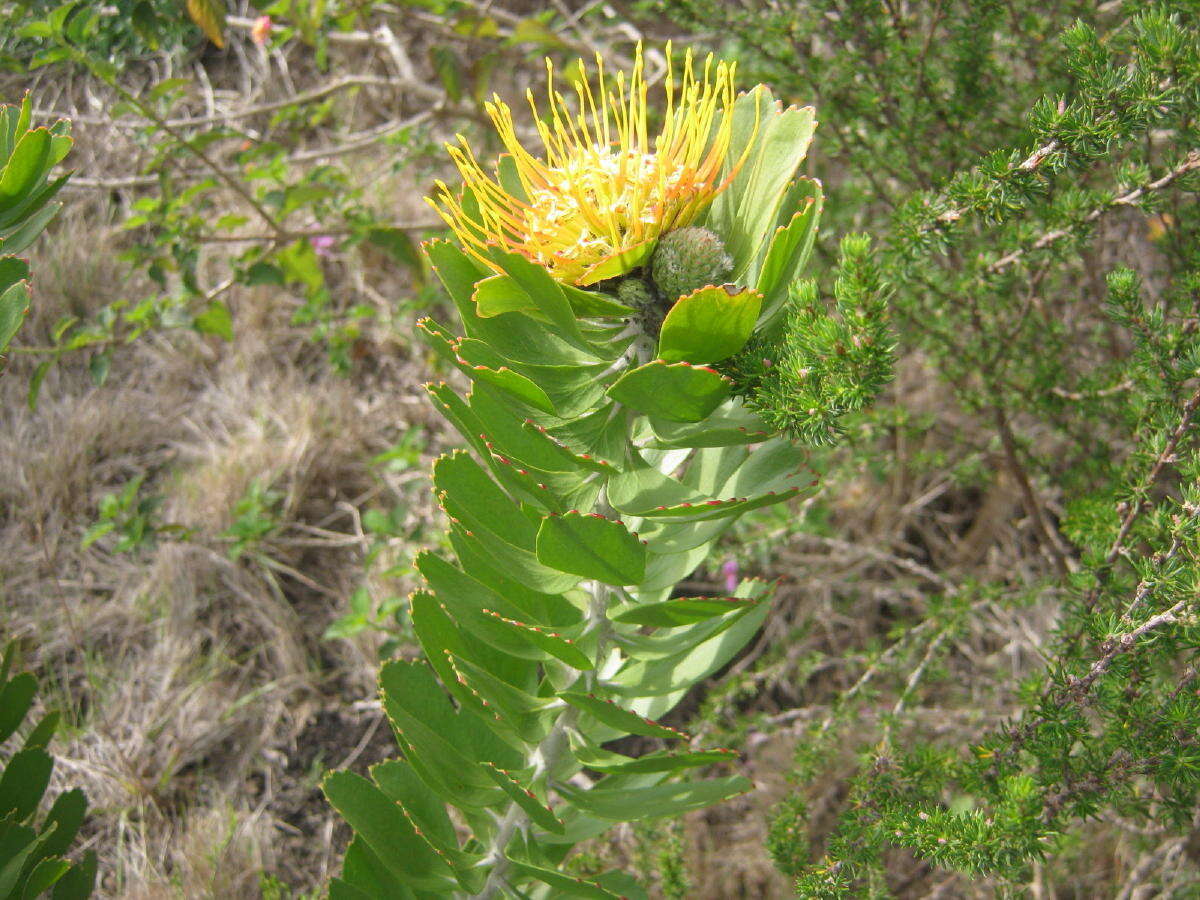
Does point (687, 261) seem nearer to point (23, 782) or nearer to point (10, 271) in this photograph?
point (10, 271)

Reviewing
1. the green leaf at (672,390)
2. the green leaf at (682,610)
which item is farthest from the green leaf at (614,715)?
the green leaf at (672,390)

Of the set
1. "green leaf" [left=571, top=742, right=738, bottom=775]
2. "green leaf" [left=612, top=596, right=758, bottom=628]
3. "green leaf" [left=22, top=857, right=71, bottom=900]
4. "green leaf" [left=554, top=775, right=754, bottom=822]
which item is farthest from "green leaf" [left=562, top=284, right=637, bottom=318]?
"green leaf" [left=22, top=857, right=71, bottom=900]

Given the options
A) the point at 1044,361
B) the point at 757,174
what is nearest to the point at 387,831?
the point at 757,174

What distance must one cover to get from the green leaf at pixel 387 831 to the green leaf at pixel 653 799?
26 cm

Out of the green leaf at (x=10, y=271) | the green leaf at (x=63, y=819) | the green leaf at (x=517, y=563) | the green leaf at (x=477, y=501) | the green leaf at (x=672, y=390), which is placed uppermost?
the green leaf at (x=10, y=271)

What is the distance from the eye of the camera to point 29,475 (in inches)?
110

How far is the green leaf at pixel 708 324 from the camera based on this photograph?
34.5 inches

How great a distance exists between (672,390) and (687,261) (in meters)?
0.15

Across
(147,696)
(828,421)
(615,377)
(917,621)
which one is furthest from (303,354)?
(828,421)

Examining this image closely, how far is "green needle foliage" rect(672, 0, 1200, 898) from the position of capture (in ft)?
3.61

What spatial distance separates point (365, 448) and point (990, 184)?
7.71 ft

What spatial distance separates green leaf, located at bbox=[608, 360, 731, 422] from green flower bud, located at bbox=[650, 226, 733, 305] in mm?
103

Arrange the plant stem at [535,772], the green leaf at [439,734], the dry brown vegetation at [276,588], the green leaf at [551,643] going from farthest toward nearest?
the dry brown vegetation at [276,588] < the plant stem at [535,772] < the green leaf at [439,734] < the green leaf at [551,643]

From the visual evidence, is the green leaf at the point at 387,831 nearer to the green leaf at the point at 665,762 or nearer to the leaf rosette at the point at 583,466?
the leaf rosette at the point at 583,466
